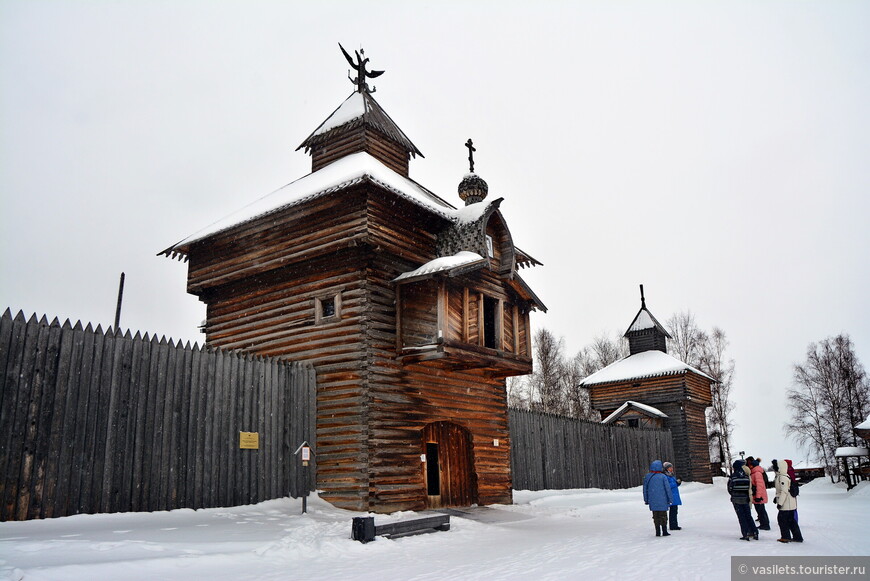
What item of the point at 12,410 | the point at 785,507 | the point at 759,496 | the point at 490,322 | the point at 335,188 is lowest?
the point at 785,507

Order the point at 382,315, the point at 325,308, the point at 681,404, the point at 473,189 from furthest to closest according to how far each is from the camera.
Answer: the point at 681,404, the point at 473,189, the point at 325,308, the point at 382,315

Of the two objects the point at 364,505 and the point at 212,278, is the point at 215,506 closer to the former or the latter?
the point at 364,505

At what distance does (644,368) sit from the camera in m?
38.9

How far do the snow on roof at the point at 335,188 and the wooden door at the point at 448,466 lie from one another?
20.4 feet

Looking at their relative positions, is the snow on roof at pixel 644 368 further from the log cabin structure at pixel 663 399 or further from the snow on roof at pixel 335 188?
the snow on roof at pixel 335 188

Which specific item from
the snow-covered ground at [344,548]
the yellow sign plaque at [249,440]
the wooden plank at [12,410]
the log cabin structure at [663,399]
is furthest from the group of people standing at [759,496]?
the log cabin structure at [663,399]

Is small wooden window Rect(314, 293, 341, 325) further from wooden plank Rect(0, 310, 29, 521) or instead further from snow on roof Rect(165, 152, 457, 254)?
wooden plank Rect(0, 310, 29, 521)

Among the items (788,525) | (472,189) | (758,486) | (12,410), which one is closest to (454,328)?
(472,189)

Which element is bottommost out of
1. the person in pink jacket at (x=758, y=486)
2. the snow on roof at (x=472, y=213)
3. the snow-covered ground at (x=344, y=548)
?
the snow-covered ground at (x=344, y=548)

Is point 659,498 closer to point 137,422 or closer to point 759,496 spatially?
point 759,496

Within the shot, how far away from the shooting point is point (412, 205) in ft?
59.4

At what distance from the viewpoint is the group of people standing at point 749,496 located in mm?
11383

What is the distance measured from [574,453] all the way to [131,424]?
1928cm

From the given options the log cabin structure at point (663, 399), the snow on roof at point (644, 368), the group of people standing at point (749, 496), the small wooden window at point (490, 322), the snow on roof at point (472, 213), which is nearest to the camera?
the group of people standing at point (749, 496)
